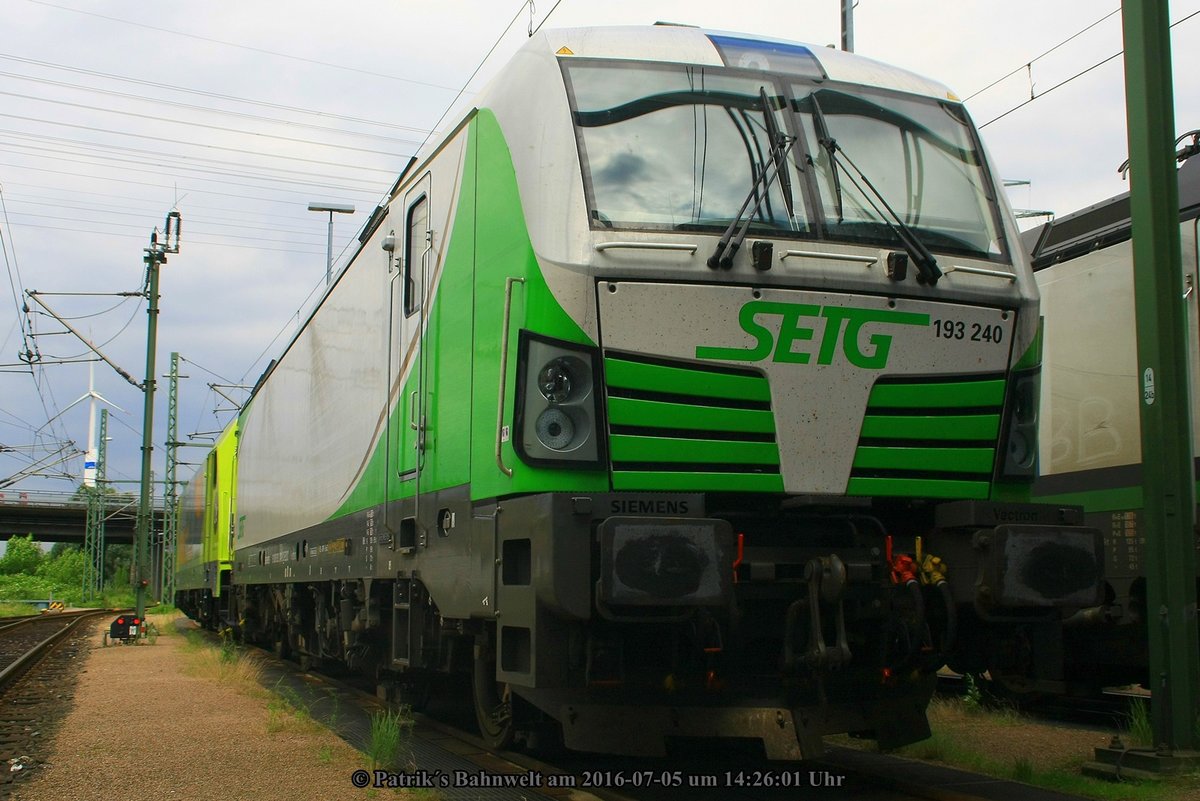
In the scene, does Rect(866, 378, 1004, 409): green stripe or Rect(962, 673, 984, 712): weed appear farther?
Rect(962, 673, 984, 712): weed

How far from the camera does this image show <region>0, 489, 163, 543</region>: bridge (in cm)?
6631

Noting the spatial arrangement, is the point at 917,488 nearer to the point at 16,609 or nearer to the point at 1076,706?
the point at 1076,706

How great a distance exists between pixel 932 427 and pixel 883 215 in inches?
40.1

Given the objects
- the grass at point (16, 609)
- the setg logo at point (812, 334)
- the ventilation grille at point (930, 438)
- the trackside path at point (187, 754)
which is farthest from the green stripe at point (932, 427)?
the grass at point (16, 609)

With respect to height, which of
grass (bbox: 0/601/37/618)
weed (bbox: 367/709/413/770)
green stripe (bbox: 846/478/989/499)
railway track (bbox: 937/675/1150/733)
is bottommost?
grass (bbox: 0/601/37/618)

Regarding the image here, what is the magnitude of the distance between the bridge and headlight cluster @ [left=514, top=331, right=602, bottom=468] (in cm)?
6244

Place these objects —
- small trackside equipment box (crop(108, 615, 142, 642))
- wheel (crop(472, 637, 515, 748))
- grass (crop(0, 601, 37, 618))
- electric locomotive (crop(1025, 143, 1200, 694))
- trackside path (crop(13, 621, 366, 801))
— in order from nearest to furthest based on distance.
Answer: wheel (crop(472, 637, 515, 748))
trackside path (crop(13, 621, 366, 801))
electric locomotive (crop(1025, 143, 1200, 694))
small trackside equipment box (crop(108, 615, 142, 642))
grass (crop(0, 601, 37, 618))

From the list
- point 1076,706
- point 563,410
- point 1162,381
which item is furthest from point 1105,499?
point 563,410

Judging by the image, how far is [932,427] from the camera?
221 inches

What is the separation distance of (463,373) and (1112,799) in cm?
379

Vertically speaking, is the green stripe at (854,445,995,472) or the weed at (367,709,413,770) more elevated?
the green stripe at (854,445,995,472)

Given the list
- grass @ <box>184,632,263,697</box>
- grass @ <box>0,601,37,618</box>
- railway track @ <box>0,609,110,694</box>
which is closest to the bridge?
grass @ <box>0,601,37,618</box>

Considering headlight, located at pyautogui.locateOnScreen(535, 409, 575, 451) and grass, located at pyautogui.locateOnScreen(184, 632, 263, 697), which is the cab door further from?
grass, located at pyautogui.locateOnScreen(184, 632, 263, 697)

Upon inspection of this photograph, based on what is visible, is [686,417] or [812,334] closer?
[686,417]
